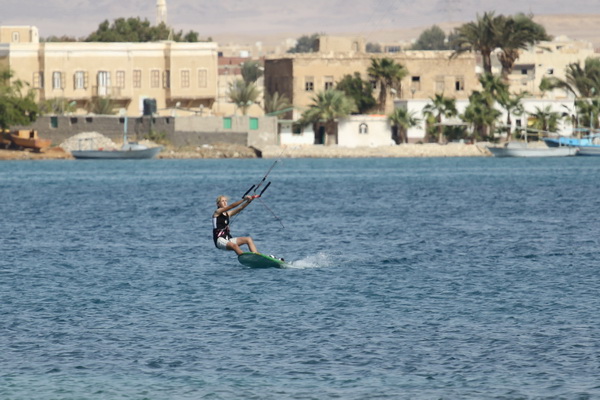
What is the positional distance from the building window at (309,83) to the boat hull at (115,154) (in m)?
17.5

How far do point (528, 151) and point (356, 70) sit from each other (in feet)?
66.4

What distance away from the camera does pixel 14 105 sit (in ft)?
391

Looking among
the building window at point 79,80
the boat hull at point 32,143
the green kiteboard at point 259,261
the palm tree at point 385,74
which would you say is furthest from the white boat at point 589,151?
the green kiteboard at point 259,261

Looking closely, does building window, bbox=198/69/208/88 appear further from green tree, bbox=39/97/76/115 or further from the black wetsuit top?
the black wetsuit top

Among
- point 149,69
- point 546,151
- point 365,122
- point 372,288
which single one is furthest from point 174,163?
point 372,288

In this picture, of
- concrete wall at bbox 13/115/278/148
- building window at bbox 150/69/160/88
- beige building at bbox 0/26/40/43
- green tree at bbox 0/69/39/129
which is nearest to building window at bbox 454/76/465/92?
concrete wall at bbox 13/115/278/148

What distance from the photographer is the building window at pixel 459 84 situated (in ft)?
465

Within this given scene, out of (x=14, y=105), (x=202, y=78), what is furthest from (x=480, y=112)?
(x=14, y=105)

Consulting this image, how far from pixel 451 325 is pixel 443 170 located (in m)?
88.4

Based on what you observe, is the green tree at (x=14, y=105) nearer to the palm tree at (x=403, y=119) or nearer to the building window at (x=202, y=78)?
the building window at (x=202, y=78)

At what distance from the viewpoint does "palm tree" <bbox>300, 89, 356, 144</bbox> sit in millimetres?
128375

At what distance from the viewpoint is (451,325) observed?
25875mm

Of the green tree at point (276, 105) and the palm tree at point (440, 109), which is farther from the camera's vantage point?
the green tree at point (276, 105)

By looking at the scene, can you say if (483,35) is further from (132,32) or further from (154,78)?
(132,32)
